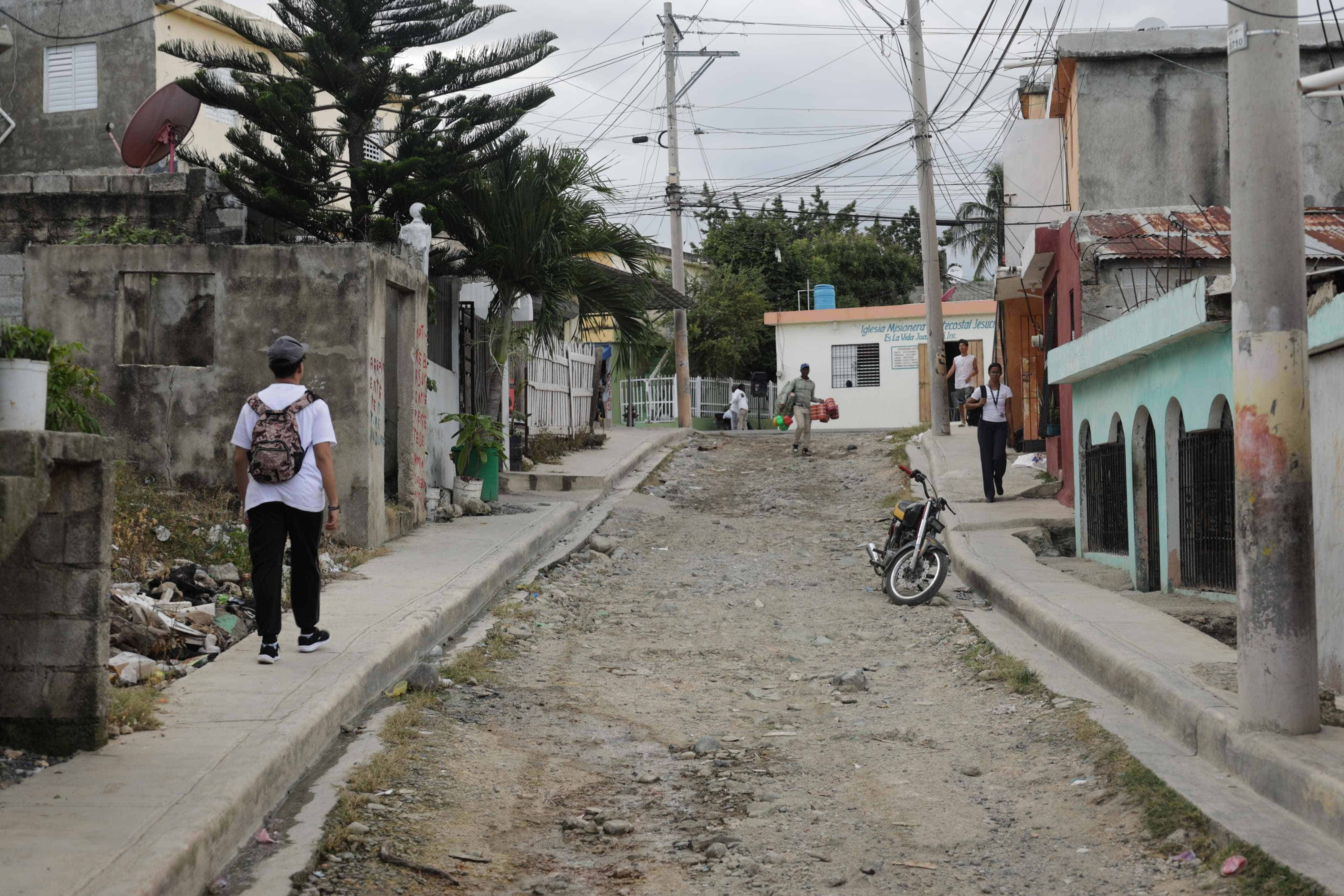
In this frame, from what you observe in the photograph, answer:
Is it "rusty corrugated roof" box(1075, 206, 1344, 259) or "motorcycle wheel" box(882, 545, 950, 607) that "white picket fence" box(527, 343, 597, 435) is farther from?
"motorcycle wheel" box(882, 545, 950, 607)

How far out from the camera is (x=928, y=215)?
23172 mm

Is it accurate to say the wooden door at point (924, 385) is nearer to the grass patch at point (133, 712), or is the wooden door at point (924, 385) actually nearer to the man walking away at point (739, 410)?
the man walking away at point (739, 410)

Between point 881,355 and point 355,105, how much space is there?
874 inches

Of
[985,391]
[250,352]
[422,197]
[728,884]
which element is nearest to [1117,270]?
[985,391]

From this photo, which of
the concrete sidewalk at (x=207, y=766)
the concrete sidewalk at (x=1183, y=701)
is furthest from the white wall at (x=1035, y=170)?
the concrete sidewalk at (x=207, y=766)

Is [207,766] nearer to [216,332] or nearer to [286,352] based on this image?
[286,352]

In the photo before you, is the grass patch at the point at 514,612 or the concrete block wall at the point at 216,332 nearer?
the grass patch at the point at 514,612

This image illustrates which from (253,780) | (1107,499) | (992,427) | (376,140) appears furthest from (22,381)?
(376,140)

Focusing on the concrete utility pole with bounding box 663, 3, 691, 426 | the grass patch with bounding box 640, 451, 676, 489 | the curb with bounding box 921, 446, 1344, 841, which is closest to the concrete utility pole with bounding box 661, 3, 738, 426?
the concrete utility pole with bounding box 663, 3, 691, 426

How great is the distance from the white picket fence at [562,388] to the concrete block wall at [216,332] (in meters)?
7.54

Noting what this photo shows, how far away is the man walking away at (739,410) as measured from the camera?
3444 cm

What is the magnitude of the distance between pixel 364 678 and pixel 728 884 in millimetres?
2799

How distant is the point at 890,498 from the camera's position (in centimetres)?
1764

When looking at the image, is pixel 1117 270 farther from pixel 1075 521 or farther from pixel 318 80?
pixel 318 80
